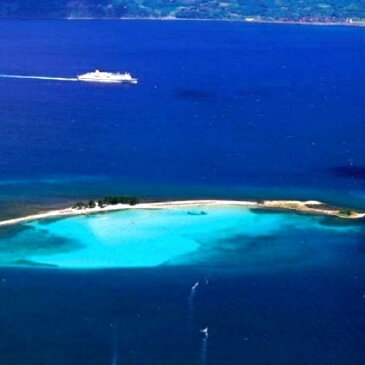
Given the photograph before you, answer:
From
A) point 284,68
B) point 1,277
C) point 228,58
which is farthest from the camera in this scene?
point 228,58

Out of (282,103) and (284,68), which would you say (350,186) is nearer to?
(282,103)

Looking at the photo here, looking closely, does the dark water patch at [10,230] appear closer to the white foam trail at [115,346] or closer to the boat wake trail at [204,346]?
the white foam trail at [115,346]

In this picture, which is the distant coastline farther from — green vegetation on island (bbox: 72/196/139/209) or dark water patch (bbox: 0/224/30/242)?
dark water patch (bbox: 0/224/30/242)

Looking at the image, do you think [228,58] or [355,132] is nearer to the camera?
[355,132]

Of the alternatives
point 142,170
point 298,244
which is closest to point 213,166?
point 142,170

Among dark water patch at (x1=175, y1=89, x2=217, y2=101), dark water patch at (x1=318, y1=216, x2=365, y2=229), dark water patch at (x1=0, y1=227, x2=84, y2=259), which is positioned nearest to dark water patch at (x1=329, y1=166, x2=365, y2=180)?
dark water patch at (x1=318, y1=216, x2=365, y2=229)

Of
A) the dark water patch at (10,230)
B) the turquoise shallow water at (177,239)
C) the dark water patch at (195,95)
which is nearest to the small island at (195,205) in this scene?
the turquoise shallow water at (177,239)

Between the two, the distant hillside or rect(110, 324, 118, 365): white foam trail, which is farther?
the distant hillside
